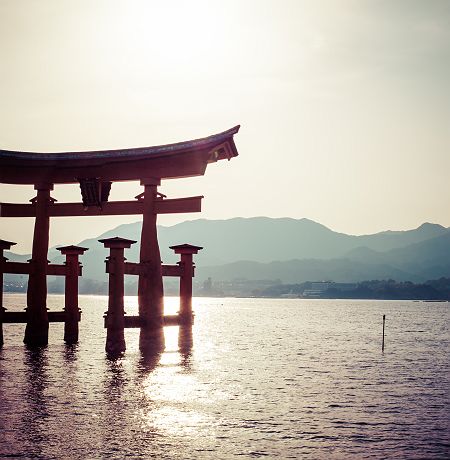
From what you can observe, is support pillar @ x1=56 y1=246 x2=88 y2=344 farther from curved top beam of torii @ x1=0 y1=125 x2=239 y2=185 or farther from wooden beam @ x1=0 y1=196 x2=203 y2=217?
curved top beam of torii @ x1=0 y1=125 x2=239 y2=185

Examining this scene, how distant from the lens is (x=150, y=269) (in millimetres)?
23281

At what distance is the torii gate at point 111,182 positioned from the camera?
2302 centimetres

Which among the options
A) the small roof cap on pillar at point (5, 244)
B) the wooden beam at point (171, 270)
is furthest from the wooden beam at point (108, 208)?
the wooden beam at point (171, 270)

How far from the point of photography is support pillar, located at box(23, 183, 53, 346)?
963 inches

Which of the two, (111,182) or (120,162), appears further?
(111,182)

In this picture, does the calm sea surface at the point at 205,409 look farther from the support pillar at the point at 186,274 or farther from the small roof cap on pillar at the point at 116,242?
the small roof cap on pillar at the point at 116,242

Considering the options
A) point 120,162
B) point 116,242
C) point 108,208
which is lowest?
point 116,242

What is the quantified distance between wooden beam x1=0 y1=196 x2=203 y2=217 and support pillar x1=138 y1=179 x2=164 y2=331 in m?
0.31

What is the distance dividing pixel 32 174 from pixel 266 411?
13554 millimetres

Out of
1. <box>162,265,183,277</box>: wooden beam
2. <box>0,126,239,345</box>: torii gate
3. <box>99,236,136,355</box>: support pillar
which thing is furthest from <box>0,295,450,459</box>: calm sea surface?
<box>162,265,183,277</box>: wooden beam

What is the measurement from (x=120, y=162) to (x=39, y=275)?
16.3 feet

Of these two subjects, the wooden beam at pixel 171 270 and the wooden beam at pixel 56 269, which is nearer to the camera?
the wooden beam at pixel 171 270

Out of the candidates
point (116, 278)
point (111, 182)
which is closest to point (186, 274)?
point (111, 182)

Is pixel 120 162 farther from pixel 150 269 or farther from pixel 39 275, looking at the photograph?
pixel 39 275
